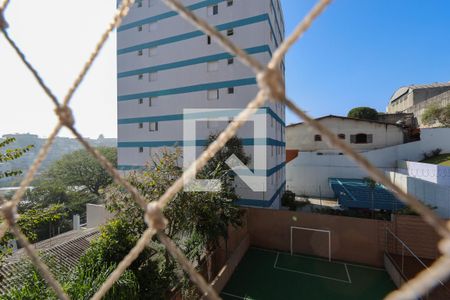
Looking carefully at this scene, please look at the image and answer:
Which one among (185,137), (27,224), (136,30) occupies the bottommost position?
(27,224)

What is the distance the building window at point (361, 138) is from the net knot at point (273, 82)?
19952mm

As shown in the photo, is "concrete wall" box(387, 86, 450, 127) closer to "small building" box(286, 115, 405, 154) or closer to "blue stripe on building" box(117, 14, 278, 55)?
"small building" box(286, 115, 405, 154)

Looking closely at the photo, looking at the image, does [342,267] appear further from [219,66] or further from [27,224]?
[219,66]

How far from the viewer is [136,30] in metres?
13.0

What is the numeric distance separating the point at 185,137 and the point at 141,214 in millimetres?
6398

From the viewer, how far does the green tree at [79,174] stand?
24.0 meters

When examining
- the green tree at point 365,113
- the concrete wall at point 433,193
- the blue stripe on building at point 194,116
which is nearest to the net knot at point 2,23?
the blue stripe on building at point 194,116

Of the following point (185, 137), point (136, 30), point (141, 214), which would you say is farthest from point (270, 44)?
point (141, 214)

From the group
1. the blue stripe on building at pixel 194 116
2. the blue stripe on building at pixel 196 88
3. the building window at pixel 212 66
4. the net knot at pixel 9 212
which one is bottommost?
the net knot at pixel 9 212

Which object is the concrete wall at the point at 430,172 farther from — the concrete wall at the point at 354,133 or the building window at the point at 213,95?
the building window at the point at 213,95

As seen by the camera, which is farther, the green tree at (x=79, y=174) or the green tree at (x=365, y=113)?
the green tree at (x=365, y=113)

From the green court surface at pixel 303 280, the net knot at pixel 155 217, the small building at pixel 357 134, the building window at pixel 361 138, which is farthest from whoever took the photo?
the building window at pixel 361 138

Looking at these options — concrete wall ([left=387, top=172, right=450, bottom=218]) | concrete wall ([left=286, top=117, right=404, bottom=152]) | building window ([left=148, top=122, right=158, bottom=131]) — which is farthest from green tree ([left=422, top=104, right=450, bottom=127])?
building window ([left=148, top=122, right=158, bottom=131])

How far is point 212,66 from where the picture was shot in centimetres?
1084
